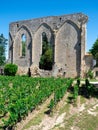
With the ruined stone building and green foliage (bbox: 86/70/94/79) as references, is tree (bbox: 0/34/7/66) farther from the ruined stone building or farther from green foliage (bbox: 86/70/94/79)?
green foliage (bbox: 86/70/94/79)

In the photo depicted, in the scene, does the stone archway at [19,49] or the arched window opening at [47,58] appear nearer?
the arched window opening at [47,58]

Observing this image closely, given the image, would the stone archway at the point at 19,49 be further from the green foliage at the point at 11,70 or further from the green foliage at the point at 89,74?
the green foliage at the point at 89,74

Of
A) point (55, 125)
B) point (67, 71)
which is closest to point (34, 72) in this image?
point (67, 71)

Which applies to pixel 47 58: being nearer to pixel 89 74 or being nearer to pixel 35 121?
pixel 89 74

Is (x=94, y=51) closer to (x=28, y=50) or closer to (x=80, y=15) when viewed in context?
(x=80, y=15)

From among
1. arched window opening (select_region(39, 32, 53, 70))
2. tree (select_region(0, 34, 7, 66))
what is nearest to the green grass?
arched window opening (select_region(39, 32, 53, 70))

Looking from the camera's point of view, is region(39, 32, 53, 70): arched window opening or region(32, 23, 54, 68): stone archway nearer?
region(39, 32, 53, 70): arched window opening

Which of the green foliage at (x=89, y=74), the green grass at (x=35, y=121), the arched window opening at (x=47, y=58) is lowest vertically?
the green grass at (x=35, y=121)

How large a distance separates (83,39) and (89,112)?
2559 cm

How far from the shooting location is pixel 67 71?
42.3 meters

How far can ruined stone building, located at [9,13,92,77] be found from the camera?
4122 centimetres

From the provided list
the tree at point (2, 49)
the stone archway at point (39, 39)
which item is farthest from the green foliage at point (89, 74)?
the tree at point (2, 49)

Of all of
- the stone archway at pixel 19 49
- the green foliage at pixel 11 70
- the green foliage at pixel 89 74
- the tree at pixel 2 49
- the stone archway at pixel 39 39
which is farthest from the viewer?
the tree at pixel 2 49

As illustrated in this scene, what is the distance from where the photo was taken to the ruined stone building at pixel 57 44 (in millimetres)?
41219
